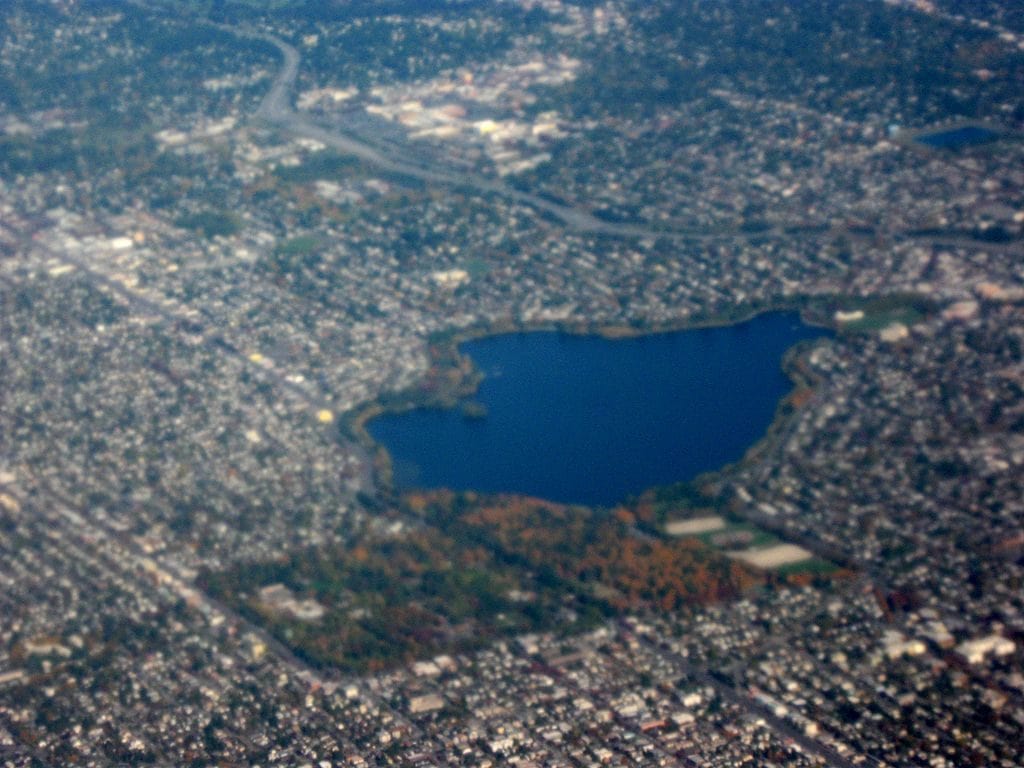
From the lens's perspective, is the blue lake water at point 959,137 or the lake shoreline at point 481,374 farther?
the blue lake water at point 959,137

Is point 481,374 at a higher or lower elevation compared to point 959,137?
lower

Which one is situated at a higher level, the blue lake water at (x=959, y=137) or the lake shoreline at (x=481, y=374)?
the blue lake water at (x=959, y=137)

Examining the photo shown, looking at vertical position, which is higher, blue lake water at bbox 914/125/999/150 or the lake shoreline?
blue lake water at bbox 914/125/999/150

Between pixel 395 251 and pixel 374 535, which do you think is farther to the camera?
pixel 395 251

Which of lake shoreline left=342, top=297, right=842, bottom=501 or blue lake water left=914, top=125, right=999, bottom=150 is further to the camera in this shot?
blue lake water left=914, top=125, right=999, bottom=150

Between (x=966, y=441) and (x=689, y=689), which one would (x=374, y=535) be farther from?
(x=966, y=441)

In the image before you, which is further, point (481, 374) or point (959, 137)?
point (959, 137)

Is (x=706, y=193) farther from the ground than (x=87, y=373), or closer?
farther from the ground

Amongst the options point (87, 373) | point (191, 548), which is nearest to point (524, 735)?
point (191, 548)
